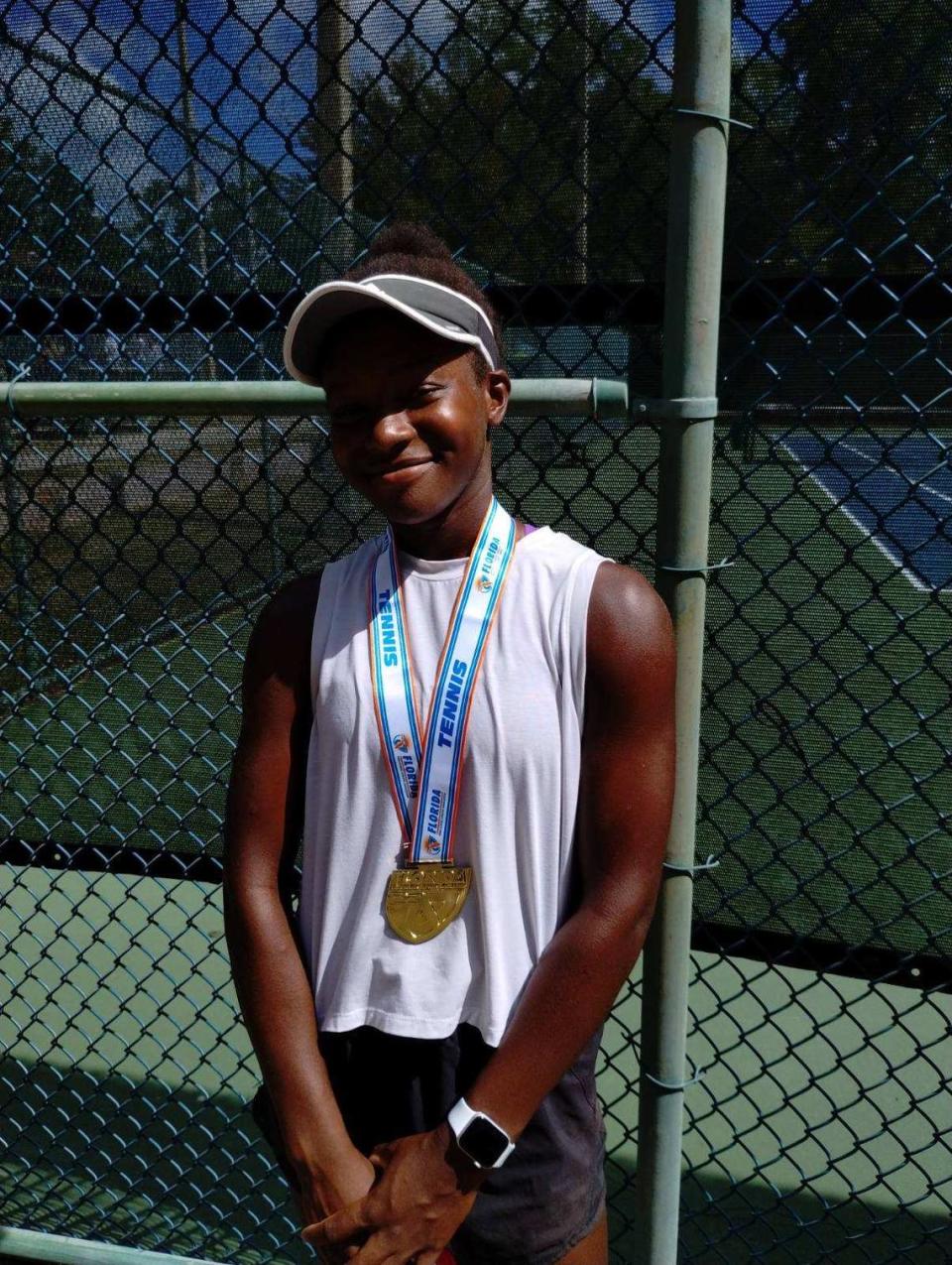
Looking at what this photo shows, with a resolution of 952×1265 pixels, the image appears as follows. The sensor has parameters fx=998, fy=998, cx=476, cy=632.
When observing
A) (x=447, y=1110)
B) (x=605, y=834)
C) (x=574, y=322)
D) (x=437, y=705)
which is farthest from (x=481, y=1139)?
(x=574, y=322)

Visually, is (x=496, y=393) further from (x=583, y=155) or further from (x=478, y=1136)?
(x=478, y=1136)

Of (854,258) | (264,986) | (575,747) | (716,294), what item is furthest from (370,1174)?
(854,258)

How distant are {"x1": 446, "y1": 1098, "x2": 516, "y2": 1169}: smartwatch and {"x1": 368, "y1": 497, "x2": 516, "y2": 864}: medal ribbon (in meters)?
0.35

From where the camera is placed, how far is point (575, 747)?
140 centimetres

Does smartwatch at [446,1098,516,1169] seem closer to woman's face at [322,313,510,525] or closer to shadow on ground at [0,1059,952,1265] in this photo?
woman's face at [322,313,510,525]

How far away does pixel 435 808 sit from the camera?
1.40 m

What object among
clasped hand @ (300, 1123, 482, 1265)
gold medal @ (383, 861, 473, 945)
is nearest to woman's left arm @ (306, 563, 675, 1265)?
clasped hand @ (300, 1123, 482, 1265)

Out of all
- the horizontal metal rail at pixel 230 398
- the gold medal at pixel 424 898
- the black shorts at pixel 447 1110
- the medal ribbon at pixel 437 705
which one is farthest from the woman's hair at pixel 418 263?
the black shorts at pixel 447 1110

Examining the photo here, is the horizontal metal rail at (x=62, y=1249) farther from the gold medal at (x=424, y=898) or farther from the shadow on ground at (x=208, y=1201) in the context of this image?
the gold medal at (x=424, y=898)

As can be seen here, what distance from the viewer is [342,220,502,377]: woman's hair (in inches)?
55.7

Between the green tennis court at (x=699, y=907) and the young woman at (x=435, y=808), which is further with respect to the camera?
the green tennis court at (x=699, y=907)

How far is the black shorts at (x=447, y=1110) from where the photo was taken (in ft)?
4.86

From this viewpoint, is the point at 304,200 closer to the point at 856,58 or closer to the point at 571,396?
the point at 571,396

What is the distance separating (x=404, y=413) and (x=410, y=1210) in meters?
1.11
